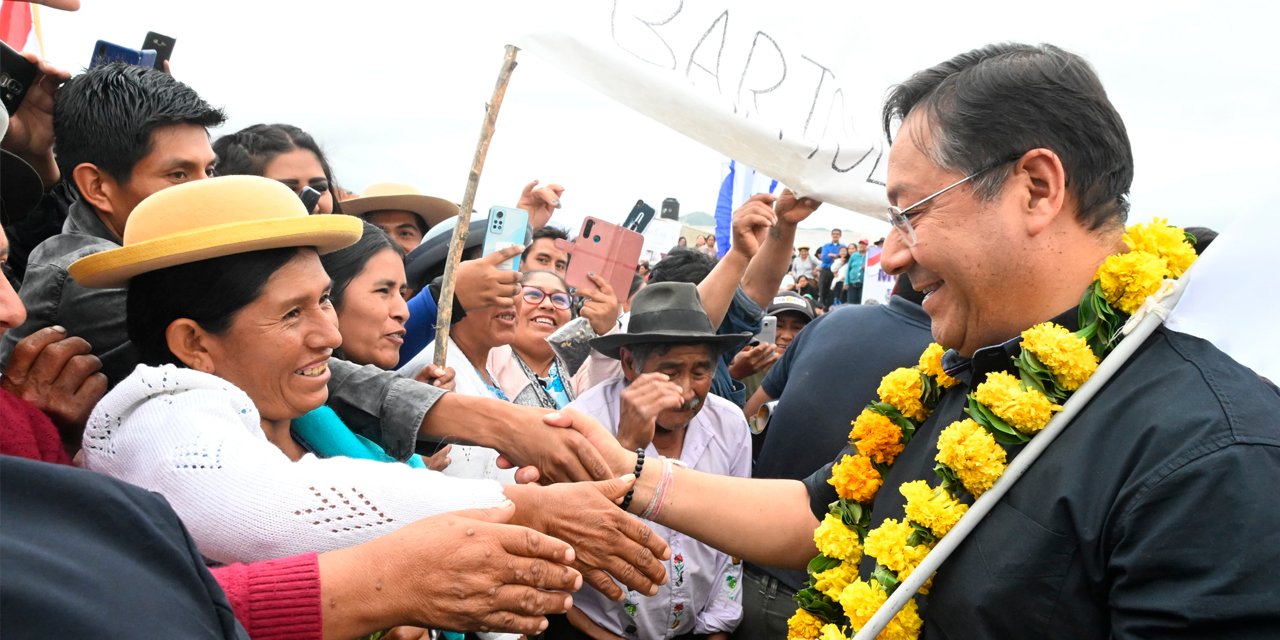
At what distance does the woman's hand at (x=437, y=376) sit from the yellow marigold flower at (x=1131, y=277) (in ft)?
6.79

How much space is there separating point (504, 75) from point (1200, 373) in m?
2.21

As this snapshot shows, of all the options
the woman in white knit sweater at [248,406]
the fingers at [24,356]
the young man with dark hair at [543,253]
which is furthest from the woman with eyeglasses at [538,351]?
the fingers at [24,356]

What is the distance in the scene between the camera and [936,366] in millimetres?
2598

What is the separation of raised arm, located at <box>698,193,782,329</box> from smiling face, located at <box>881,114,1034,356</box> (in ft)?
5.76

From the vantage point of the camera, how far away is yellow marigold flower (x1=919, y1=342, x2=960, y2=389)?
255 cm

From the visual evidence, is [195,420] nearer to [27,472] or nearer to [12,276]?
[27,472]

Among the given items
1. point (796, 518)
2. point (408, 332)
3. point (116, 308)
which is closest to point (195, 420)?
point (116, 308)

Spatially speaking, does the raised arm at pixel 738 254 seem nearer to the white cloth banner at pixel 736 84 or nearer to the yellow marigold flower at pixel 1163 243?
the white cloth banner at pixel 736 84

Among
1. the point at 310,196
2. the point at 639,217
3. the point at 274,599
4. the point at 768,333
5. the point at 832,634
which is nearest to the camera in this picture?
the point at 274,599

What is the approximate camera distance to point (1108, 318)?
198cm

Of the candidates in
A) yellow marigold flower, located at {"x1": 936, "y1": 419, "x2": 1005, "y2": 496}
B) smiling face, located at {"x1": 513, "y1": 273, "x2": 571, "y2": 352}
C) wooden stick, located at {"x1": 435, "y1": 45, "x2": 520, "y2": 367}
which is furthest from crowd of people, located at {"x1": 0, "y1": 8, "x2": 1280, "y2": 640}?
smiling face, located at {"x1": 513, "y1": 273, "x2": 571, "y2": 352}

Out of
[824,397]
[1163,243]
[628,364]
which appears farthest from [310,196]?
[1163,243]

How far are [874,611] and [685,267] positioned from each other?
3.36 meters

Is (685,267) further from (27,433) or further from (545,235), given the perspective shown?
(27,433)
